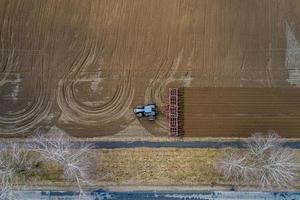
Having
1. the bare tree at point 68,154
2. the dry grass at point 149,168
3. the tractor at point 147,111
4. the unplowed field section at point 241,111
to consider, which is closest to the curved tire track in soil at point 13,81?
the bare tree at point 68,154

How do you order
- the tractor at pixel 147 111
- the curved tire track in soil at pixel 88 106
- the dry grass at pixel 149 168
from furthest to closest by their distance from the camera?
the curved tire track in soil at pixel 88 106 → the tractor at pixel 147 111 → the dry grass at pixel 149 168

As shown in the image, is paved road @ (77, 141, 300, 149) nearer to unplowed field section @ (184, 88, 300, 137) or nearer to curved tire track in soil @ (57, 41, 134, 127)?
unplowed field section @ (184, 88, 300, 137)

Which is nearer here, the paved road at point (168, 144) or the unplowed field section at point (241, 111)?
the paved road at point (168, 144)

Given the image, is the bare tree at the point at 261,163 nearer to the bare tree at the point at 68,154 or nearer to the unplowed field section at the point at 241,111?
the unplowed field section at the point at 241,111

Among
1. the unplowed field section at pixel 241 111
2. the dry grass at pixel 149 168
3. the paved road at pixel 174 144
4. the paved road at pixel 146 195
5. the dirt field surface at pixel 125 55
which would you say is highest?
the dirt field surface at pixel 125 55

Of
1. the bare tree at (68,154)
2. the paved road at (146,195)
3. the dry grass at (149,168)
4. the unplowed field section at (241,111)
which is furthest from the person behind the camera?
the unplowed field section at (241,111)

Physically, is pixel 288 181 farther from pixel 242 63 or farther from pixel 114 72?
pixel 114 72

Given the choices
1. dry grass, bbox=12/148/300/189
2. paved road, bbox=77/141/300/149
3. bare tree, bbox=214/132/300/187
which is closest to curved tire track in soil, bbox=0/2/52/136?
dry grass, bbox=12/148/300/189
